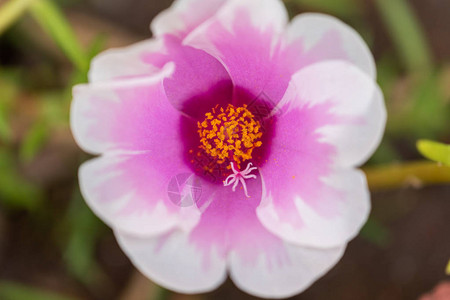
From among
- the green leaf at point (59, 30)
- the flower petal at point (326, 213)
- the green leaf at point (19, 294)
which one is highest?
the green leaf at point (59, 30)

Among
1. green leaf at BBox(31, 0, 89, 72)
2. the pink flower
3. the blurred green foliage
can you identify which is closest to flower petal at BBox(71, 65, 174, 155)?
the pink flower

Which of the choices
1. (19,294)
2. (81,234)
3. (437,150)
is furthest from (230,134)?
(19,294)

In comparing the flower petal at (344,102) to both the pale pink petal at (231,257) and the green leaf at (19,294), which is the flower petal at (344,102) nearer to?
the pale pink petal at (231,257)

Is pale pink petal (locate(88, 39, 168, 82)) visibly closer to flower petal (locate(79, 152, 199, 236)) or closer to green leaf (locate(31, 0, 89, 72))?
flower petal (locate(79, 152, 199, 236))

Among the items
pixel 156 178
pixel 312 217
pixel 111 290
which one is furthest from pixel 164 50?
pixel 111 290

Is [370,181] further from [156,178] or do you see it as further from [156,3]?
[156,3]

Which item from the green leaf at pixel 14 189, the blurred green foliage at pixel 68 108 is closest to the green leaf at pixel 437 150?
the blurred green foliage at pixel 68 108

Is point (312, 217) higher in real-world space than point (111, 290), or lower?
higher
